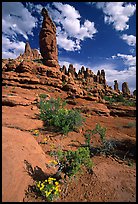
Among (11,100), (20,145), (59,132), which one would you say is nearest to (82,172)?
(20,145)

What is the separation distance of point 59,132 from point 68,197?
4.39 metres

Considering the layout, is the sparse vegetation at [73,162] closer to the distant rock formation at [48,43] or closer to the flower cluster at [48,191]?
the flower cluster at [48,191]

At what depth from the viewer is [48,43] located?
30.5 metres

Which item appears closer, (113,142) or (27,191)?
(27,191)

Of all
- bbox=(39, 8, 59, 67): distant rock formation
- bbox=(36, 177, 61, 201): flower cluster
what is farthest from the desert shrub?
bbox=(39, 8, 59, 67): distant rock formation

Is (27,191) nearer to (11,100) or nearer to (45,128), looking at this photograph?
(45,128)

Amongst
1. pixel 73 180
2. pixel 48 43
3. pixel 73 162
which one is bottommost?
pixel 73 180

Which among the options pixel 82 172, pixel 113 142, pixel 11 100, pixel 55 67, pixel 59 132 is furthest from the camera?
pixel 55 67

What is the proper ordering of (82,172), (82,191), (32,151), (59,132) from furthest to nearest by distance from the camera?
(59,132) < (32,151) < (82,172) < (82,191)

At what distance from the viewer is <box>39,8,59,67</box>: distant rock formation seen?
3011 centimetres

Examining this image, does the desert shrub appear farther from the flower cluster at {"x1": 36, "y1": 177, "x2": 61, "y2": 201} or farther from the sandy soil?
the flower cluster at {"x1": 36, "y1": 177, "x2": 61, "y2": 201}

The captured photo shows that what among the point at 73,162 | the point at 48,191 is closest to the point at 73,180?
the point at 73,162

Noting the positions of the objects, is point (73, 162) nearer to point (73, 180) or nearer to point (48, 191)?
point (73, 180)

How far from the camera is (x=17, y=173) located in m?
4.05
